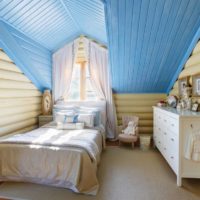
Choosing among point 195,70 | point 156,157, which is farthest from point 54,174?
point 195,70

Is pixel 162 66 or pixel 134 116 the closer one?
pixel 162 66

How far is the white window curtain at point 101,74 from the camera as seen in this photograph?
4.51m

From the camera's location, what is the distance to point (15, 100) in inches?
144

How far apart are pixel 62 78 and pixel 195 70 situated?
314 cm

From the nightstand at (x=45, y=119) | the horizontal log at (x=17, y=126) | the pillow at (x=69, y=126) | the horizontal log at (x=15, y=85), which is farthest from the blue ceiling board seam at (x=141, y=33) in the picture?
the horizontal log at (x=17, y=126)

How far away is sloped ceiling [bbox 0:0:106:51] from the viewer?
2805 mm

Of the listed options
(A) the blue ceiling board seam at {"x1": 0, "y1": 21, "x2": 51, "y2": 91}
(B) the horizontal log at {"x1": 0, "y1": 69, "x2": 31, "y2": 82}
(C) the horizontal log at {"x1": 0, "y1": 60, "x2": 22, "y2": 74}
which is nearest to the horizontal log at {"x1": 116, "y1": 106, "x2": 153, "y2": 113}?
(A) the blue ceiling board seam at {"x1": 0, "y1": 21, "x2": 51, "y2": 91}

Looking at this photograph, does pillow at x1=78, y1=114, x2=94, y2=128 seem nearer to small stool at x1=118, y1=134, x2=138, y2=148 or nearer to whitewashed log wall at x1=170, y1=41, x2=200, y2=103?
small stool at x1=118, y1=134, x2=138, y2=148

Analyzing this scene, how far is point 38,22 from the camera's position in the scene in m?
3.28

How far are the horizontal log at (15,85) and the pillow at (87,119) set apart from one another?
1.36 meters

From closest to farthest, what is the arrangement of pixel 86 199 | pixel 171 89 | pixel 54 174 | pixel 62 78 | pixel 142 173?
pixel 86 199 → pixel 54 174 → pixel 142 173 → pixel 171 89 → pixel 62 78

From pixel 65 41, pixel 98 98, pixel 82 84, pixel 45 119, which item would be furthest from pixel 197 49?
pixel 45 119

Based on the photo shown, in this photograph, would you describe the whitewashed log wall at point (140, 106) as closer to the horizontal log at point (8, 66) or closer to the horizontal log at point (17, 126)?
the horizontal log at point (17, 126)

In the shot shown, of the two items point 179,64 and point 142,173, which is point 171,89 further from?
point 142,173
